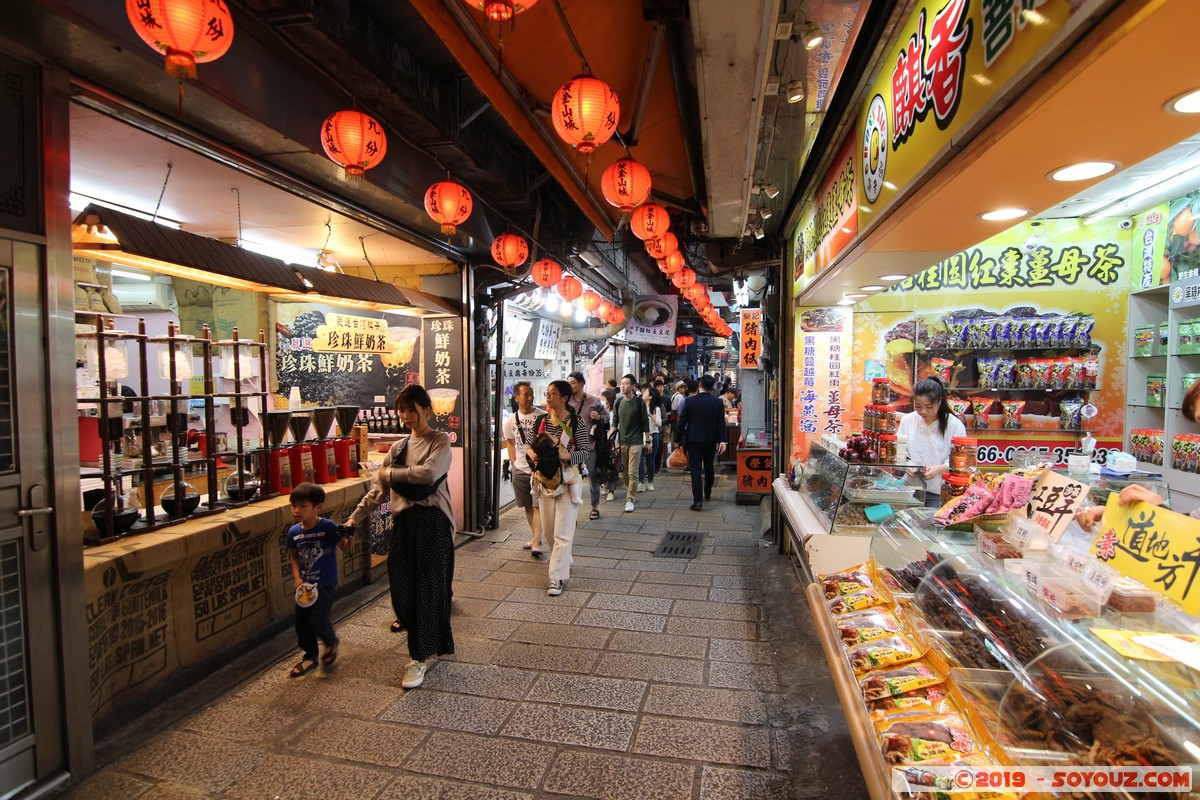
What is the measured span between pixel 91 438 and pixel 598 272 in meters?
10.2

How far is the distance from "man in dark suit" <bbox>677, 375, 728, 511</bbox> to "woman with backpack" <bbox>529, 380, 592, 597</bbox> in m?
3.92

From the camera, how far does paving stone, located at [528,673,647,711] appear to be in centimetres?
410

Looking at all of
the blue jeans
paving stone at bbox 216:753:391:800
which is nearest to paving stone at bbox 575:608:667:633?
paving stone at bbox 216:753:391:800

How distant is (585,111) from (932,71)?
78.5 inches

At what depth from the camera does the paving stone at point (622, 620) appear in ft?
17.7

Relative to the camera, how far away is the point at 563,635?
5.21 m

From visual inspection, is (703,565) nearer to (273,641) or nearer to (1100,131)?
(273,641)

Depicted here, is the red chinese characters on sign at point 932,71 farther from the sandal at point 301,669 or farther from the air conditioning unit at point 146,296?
the air conditioning unit at point 146,296

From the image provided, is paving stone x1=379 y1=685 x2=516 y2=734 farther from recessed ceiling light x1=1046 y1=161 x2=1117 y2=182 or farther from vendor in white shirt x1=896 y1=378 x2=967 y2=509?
recessed ceiling light x1=1046 y1=161 x2=1117 y2=182

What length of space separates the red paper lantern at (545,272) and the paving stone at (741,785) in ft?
20.2

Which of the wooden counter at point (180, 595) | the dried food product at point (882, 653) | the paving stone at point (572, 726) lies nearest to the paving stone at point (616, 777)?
the paving stone at point (572, 726)

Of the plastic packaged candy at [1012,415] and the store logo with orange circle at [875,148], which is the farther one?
the plastic packaged candy at [1012,415]

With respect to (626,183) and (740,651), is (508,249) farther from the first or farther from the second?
(740,651)

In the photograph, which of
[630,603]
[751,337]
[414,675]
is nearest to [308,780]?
[414,675]
